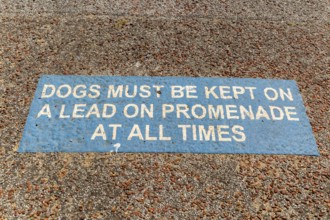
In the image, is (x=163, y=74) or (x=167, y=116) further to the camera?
(x=163, y=74)

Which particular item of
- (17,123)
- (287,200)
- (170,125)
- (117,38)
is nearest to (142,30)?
(117,38)

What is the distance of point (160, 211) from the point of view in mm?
3303

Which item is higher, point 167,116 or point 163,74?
point 163,74

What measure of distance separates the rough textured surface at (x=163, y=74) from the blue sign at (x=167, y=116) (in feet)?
0.36

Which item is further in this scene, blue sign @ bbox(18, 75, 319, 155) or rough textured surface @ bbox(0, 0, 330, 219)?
blue sign @ bbox(18, 75, 319, 155)

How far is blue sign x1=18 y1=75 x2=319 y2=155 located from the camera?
12.5ft

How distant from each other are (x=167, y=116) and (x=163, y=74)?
65 cm

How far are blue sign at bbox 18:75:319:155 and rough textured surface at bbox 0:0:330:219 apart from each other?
11 cm

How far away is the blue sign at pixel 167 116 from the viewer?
380 cm

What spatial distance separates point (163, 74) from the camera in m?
4.50

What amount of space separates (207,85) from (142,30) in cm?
128

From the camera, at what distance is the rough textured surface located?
3.37 meters

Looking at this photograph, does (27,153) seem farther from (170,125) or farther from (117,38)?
(117,38)

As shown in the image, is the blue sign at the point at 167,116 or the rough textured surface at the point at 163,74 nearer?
the rough textured surface at the point at 163,74
